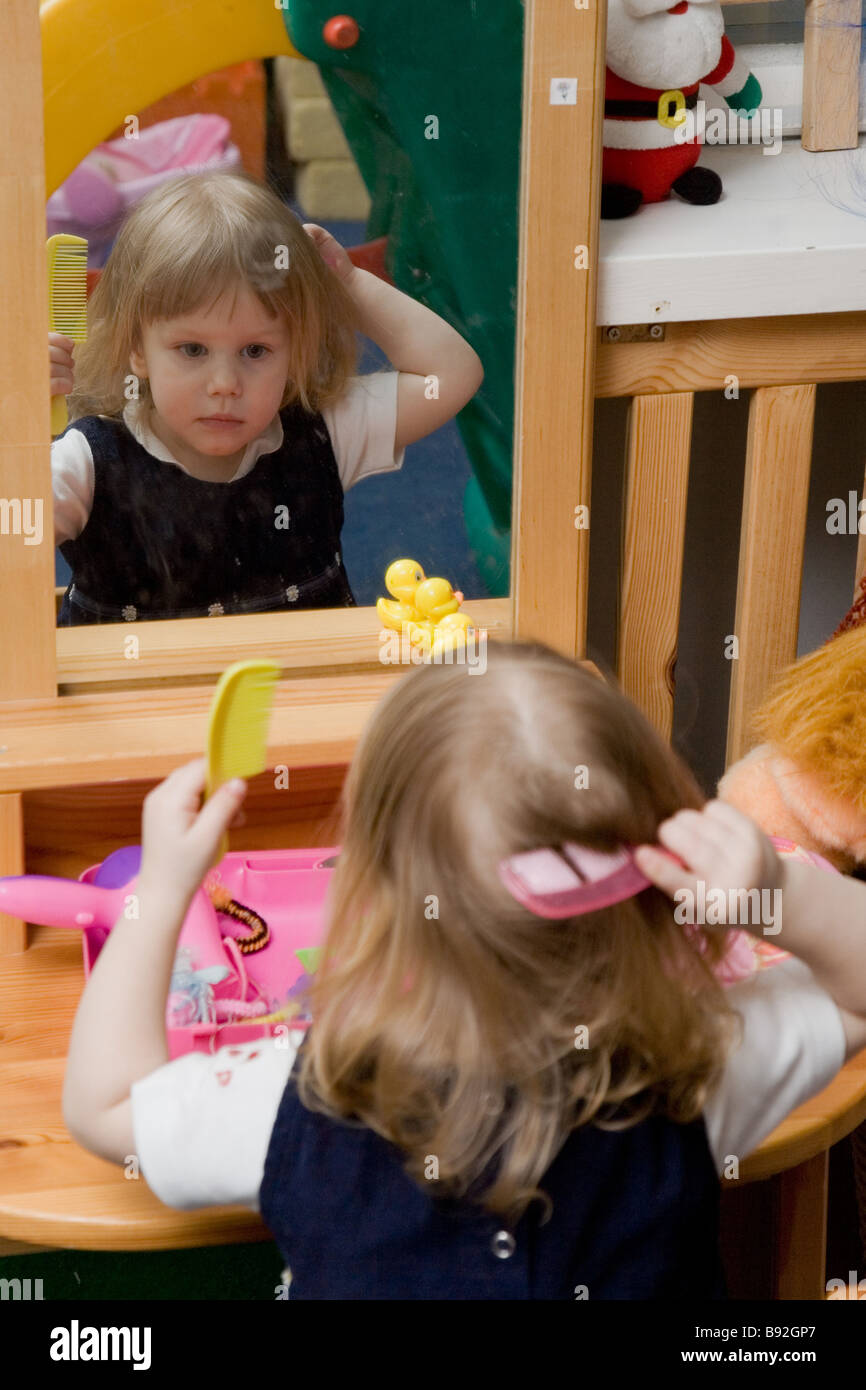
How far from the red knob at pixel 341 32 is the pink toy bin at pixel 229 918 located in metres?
0.49

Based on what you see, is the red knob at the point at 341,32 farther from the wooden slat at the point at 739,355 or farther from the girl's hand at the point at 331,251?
the wooden slat at the point at 739,355

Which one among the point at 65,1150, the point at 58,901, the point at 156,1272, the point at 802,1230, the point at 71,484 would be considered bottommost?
the point at 156,1272

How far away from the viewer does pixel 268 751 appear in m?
0.95

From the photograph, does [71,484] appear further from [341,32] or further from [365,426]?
[341,32]

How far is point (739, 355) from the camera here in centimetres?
109

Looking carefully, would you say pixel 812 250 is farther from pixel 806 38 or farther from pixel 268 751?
pixel 268 751

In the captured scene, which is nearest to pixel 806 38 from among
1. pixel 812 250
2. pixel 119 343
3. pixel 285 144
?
pixel 812 250

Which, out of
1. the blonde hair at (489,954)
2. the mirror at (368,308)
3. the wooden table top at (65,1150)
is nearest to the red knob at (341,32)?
the mirror at (368,308)

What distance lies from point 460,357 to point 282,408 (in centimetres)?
13

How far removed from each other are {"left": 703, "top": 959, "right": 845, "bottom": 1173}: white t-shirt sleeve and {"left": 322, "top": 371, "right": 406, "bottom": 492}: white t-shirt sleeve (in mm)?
421

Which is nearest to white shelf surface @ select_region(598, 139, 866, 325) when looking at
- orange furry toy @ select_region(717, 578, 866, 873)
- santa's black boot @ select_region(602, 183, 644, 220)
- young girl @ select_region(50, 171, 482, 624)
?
santa's black boot @ select_region(602, 183, 644, 220)

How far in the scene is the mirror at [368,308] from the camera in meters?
0.90

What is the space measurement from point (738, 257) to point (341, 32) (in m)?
0.31

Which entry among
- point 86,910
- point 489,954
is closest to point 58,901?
point 86,910
